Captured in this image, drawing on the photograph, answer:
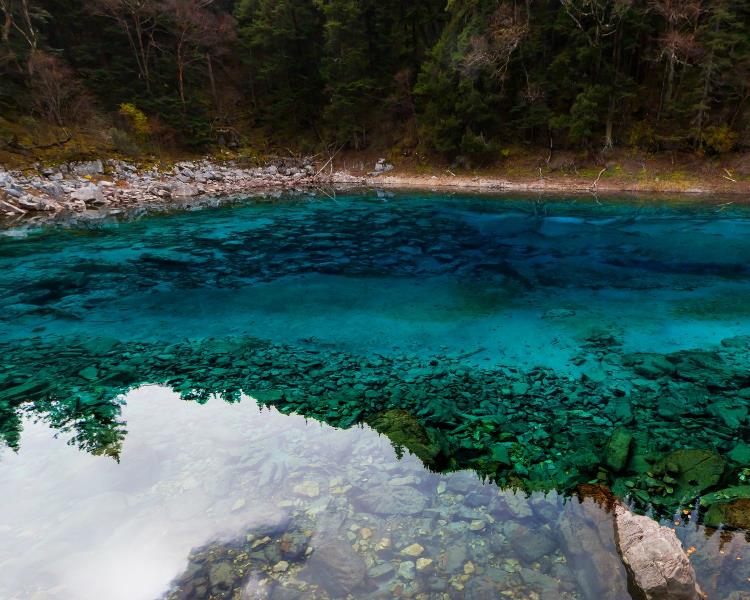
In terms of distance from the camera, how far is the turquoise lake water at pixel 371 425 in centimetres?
434

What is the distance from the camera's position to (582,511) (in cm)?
486

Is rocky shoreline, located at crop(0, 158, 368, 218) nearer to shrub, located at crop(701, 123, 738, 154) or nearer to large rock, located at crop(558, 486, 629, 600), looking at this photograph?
shrub, located at crop(701, 123, 738, 154)

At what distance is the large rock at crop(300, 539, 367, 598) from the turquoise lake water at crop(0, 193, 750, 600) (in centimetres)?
2

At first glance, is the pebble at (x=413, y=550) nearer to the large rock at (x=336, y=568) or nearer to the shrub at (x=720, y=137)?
the large rock at (x=336, y=568)

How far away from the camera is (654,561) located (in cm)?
378

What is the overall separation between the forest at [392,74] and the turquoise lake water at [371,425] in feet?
57.5

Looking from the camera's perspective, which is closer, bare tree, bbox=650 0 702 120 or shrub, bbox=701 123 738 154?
bare tree, bbox=650 0 702 120

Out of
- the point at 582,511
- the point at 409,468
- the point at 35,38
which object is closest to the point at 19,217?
the point at 35,38

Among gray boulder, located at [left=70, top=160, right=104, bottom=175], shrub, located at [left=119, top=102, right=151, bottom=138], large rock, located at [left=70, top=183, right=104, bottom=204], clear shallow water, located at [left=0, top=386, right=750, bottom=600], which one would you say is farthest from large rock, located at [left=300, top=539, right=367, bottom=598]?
shrub, located at [left=119, top=102, right=151, bottom=138]

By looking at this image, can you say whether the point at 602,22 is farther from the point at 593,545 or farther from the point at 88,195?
the point at 88,195

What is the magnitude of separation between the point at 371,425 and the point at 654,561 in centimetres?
384

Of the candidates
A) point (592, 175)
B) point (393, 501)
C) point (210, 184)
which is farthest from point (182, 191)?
point (393, 501)

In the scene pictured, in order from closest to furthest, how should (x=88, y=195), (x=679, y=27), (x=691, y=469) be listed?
(x=691, y=469) < (x=679, y=27) < (x=88, y=195)

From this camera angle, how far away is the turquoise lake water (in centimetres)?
434
